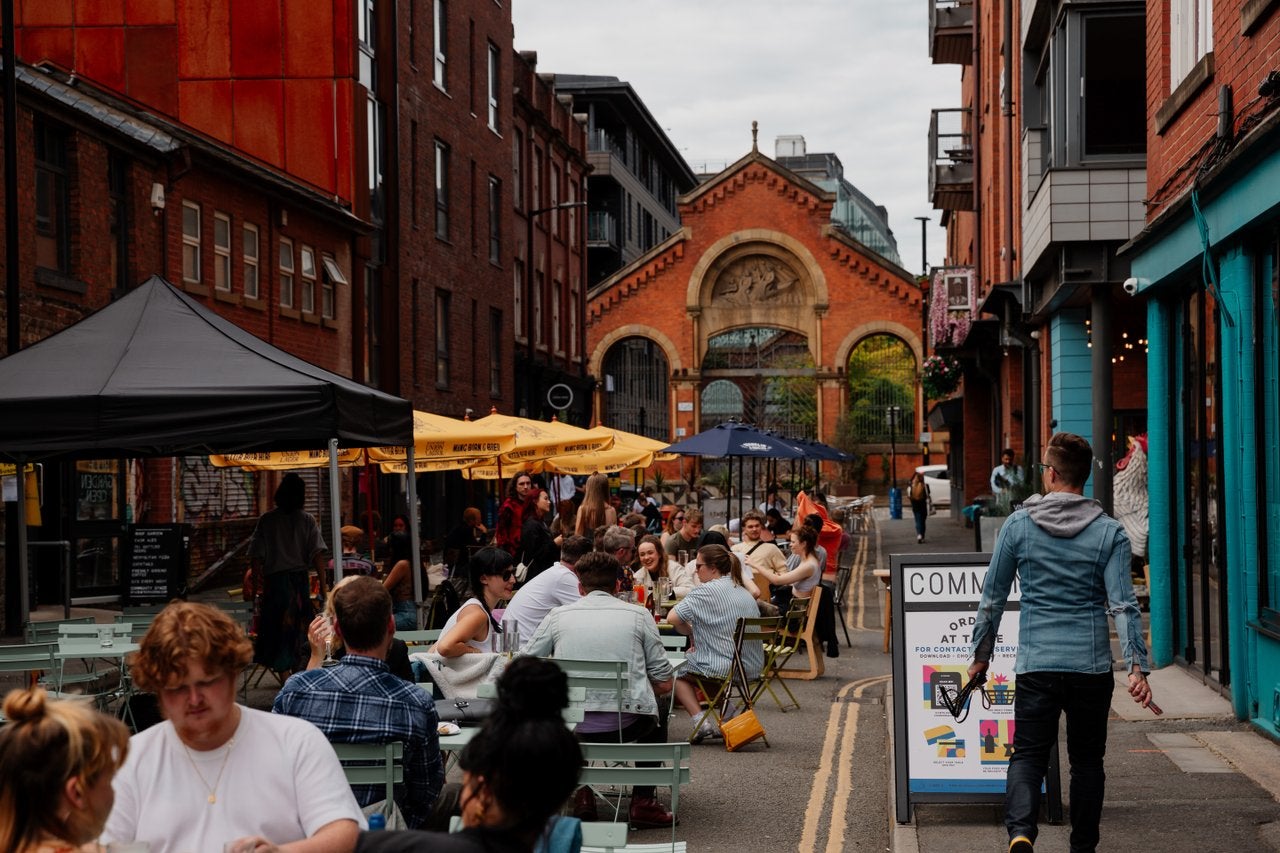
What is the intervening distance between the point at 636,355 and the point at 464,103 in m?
38.4

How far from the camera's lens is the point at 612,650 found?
823 centimetres

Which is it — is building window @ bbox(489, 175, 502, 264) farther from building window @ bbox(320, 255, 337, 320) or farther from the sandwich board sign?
the sandwich board sign

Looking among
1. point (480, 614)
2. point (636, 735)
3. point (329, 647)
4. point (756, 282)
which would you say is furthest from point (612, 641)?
point (756, 282)

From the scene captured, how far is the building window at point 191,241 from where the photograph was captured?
76.2ft

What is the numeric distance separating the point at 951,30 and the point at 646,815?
30.0 meters

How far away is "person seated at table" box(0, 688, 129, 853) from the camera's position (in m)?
3.07

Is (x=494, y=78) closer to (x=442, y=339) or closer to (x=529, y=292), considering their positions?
(x=529, y=292)

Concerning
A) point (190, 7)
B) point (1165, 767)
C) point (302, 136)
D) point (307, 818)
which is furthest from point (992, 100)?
point (307, 818)

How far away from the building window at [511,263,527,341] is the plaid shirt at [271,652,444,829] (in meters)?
39.7

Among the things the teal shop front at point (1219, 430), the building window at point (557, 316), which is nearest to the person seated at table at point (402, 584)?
the teal shop front at point (1219, 430)

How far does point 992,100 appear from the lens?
28672mm

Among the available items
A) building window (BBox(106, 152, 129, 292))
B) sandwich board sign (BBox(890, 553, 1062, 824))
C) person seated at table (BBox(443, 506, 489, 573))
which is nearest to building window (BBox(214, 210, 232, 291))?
building window (BBox(106, 152, 129, 292))

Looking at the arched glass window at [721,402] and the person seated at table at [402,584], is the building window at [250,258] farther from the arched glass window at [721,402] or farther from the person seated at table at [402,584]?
the arched glass window at [721,402]

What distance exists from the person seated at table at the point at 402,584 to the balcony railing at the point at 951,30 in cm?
2517
